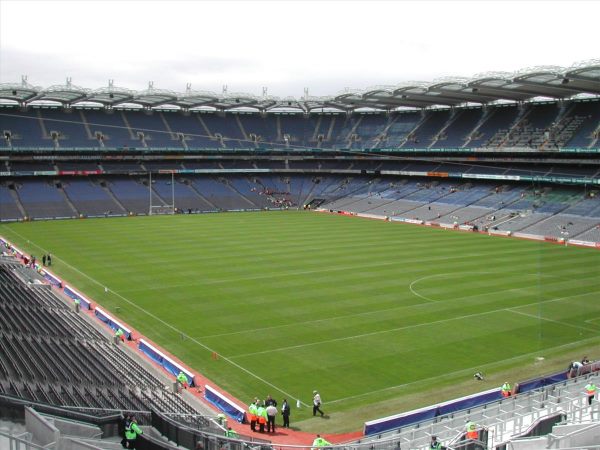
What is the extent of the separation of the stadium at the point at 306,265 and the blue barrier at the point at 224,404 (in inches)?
2.7

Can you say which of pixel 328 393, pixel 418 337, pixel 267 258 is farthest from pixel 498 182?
pixel 328 393

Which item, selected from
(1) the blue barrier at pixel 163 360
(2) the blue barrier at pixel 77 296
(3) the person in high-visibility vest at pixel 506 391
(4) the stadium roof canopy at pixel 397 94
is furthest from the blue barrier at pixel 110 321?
(4) the stadium roof canopy at pixel 397 94

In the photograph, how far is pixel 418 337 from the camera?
974 inches

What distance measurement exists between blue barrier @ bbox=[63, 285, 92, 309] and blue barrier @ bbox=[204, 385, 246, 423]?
12.4 meters

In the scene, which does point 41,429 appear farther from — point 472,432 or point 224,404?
point 224,404

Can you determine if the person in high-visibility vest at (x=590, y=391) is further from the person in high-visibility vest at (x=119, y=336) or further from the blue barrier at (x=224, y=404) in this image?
the person in high-visibility vest at (x=119, y=336)

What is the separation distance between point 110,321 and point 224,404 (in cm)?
993

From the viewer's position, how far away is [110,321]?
2633cm

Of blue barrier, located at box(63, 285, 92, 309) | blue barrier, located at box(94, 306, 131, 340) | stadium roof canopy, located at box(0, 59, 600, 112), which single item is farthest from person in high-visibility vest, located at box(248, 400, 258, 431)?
stadium roof canopy, located at box(0, 59, 600, 112)

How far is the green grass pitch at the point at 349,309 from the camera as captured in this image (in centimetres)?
2069

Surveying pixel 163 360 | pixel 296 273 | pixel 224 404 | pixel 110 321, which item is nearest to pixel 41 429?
pixel 224 404

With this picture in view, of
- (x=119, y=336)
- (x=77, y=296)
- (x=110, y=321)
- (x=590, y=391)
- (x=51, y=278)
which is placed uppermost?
(x=51, y=278)

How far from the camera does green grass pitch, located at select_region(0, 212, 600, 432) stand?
20688 millimetres

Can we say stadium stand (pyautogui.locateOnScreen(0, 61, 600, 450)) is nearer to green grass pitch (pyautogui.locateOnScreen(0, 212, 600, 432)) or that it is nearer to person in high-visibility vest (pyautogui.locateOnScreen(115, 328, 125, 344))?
green grass pitch (pyautogui.locateOnScreen(0, 212, 600, 432))
